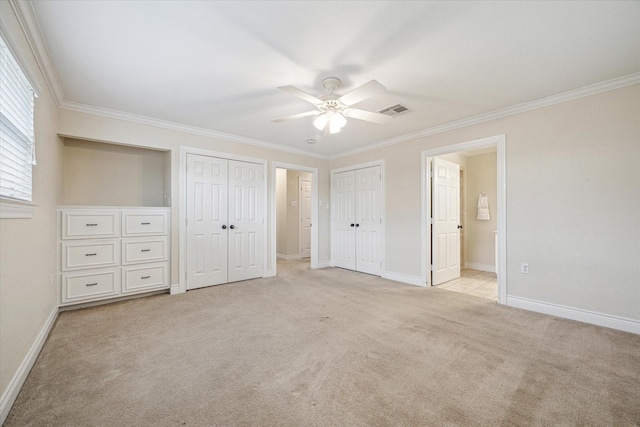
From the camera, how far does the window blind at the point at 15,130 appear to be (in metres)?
1.59

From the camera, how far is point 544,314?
9.96 feet

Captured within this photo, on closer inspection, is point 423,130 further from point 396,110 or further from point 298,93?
point 298,93

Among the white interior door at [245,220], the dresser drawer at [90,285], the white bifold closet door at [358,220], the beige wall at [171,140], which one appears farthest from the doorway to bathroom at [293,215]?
the dresser drawer at [90,285]

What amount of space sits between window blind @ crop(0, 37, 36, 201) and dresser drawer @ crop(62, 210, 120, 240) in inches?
50.1

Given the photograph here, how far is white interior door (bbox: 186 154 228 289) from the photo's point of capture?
4.07 m

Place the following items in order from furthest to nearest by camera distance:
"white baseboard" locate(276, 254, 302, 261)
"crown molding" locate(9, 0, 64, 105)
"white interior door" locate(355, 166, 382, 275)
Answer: "white baseboard" locate(276, 254, 302, 261) → "white interior door" locate(355, 166, 382, 275) → "crown molding" locate(9, 0, 64, 105)

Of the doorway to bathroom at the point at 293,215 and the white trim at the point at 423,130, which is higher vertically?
the white trim at the point at 423,130

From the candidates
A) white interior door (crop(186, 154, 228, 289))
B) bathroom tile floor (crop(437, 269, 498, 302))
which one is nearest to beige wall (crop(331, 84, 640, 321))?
bathroom tile floor (crop(437, 269, 498, 302))

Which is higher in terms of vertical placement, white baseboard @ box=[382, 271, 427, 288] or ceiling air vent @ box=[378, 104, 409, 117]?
ceiling air vent @ box=[378, 104, 409, 117]

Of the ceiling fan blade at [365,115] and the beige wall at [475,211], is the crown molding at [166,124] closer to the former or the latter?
the ceiling fan blade at [365,115]

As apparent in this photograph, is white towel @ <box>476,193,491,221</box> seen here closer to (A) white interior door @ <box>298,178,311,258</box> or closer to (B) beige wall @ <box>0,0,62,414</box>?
(A) white interior door @ <box>298,178,311,258</box>

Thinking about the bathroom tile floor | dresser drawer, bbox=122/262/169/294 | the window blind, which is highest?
the window blind

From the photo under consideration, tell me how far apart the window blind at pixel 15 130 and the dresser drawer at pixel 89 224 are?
127 cm

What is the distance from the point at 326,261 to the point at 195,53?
14.6 ft
